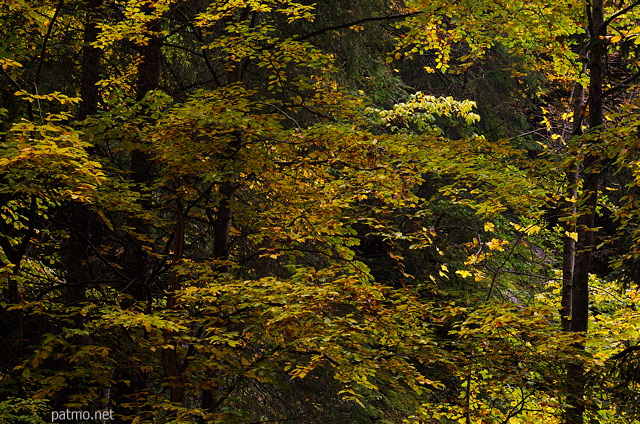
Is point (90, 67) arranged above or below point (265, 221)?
above

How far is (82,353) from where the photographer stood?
4.98 m

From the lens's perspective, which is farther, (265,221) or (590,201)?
(265,221)

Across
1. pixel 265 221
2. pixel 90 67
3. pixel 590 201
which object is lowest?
pixel 265 221

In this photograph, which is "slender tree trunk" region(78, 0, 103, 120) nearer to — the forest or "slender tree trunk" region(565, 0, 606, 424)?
the forest

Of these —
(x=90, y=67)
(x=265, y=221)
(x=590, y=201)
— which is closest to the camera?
(x=590, y=201)

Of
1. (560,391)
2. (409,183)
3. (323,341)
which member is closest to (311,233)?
(409,183)

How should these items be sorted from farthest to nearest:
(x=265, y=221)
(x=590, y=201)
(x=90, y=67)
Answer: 1. (x=90, y=67)
2. (x=265, y=221)
3. (x=590, y=201)

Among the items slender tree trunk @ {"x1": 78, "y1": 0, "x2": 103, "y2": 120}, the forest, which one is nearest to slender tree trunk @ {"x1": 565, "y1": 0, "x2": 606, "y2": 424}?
the forest

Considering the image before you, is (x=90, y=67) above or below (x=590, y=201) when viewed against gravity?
above

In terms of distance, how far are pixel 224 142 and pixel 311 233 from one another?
1.43 meters

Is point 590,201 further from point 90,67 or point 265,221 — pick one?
point 90,67

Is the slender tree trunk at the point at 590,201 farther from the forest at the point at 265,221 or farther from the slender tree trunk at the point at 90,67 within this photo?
the slender tree trunk at the point at 90,67

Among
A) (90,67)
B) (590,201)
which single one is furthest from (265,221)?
(590,201)

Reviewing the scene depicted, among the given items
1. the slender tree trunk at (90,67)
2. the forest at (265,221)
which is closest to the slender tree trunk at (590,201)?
the forest at (265,221)
